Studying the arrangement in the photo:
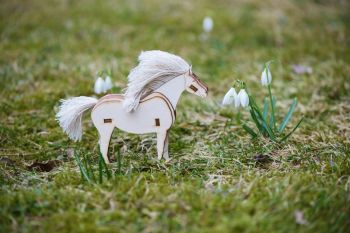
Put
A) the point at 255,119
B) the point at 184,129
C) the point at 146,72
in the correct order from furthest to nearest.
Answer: the point at 184,129 → the point at 255,119 → the point at 146,72

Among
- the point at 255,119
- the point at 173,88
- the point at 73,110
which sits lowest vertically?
the point at 255,119

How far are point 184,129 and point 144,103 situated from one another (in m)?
0.86

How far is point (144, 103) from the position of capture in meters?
2.64

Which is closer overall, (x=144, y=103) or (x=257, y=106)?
(x=144, y=103)

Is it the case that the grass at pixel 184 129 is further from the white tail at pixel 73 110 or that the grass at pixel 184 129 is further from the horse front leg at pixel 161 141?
the white tail at pixel 73 110

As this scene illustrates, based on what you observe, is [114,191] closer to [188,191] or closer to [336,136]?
[188,191]

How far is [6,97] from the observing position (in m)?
3.97

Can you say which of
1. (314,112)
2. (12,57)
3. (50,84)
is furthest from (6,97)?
(314,112)

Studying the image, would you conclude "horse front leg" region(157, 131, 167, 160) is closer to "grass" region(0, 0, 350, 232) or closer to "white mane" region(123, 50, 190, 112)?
"grass" region(0, 0, 350, 232)

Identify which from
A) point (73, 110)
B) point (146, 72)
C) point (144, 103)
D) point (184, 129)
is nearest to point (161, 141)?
point (144, 103)

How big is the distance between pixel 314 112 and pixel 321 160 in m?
1.11

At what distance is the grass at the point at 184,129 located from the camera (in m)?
2.19

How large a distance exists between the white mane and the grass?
446 millimetres

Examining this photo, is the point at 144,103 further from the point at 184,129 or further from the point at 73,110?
the point at 184,129
